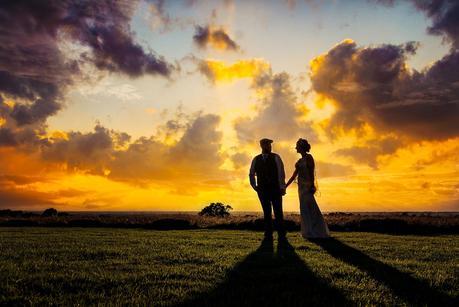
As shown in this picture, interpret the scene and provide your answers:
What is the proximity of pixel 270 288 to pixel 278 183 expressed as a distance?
7.82 meters

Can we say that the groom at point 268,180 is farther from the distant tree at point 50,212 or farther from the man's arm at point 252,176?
the distant tree at point 50,212

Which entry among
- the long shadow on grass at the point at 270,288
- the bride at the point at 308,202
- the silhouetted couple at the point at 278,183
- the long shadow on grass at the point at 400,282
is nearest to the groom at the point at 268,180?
the silhouetted couple at the point at 278,183

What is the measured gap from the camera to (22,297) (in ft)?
19.7

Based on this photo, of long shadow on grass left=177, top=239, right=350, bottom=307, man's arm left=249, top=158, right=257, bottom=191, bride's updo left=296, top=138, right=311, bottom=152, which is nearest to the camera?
long shadow on grass left=177, top=239, right=350, bottom=307

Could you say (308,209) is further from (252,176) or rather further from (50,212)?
(50,212)

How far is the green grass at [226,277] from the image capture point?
6.02 m

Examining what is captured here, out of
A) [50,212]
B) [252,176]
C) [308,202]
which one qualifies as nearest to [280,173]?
[252,176]

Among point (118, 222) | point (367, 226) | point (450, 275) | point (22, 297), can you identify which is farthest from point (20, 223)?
point (450, 275)

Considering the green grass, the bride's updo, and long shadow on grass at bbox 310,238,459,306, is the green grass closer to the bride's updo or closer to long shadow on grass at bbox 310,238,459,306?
long shadow on grass at bbox 310,238,459,306

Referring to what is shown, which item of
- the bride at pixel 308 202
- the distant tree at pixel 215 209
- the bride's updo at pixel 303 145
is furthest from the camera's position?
the distant tree at pixel 215 209

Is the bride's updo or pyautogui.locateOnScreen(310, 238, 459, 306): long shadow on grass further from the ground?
the bride's updo

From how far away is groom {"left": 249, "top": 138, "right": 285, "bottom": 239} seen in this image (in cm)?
1420

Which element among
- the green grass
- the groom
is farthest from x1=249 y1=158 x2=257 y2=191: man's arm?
the green grass

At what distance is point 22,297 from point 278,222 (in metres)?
9.18
